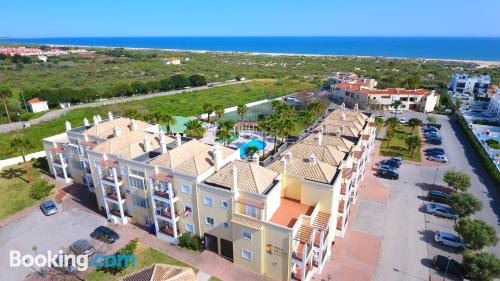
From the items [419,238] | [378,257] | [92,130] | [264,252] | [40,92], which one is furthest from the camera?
[40,92]

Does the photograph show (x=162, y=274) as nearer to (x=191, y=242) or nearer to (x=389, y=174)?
(x=191, y=242)

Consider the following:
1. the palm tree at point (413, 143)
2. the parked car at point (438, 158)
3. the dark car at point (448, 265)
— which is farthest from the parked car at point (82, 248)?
the parked car at point (438, 158)

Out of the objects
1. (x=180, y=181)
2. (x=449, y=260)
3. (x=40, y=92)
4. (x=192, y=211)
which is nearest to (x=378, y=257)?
(x=449, y=260)

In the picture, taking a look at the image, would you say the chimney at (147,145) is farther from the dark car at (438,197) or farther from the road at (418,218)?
the dark car at (438,197)

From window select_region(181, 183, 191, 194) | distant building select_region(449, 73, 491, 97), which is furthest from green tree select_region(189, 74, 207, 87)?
window select_region(181, 183, 191, 194)

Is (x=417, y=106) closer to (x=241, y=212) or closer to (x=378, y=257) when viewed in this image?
(x=378, y=257)

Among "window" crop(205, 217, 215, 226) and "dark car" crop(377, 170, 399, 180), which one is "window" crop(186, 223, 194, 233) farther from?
"dark car" crop(377, 170, 399, 180)
